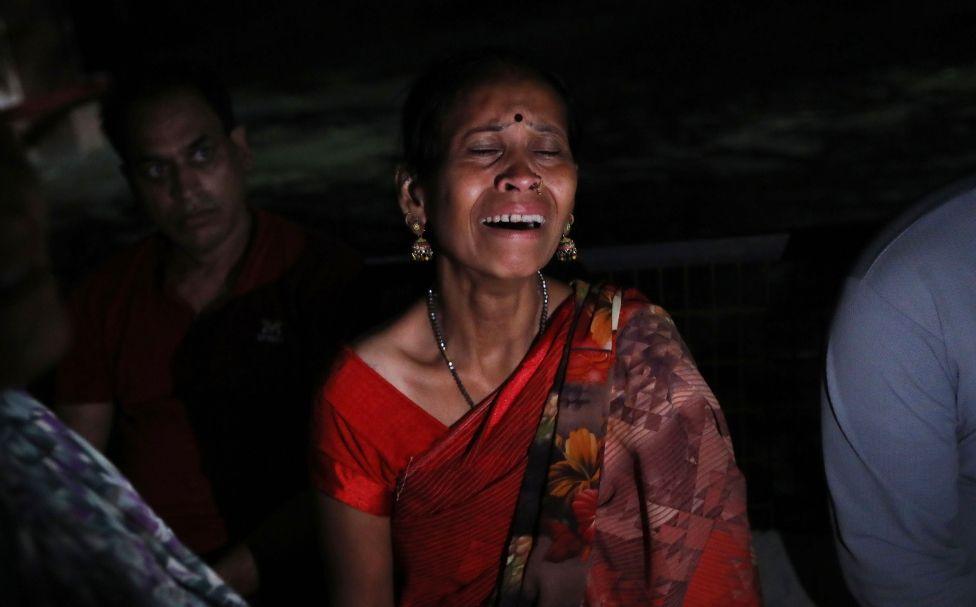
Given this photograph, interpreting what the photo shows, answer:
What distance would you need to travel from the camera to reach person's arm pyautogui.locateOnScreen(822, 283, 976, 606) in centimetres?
203

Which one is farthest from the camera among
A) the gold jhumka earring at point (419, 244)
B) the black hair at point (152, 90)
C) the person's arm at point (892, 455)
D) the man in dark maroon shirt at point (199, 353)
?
the black hair at point (152, 90)

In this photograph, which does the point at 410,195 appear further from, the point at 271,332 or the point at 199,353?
the point at 199,353

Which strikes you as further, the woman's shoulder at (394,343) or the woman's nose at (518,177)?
the woman's shoulder at (394,343)

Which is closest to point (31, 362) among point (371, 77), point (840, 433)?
point (840, 433)

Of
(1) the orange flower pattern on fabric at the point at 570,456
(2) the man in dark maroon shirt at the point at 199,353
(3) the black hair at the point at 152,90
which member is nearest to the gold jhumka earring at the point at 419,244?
(1) the orange flower pattern on fabric at the point at 570,456

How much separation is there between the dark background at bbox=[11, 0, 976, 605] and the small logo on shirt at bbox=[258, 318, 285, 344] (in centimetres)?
32

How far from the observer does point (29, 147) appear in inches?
349

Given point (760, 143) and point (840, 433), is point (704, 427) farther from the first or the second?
point (760, 143)

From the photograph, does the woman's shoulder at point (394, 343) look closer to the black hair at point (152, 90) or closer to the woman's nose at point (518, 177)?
the woman's nose at point (518, 177)

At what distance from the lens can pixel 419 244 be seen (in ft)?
7.36

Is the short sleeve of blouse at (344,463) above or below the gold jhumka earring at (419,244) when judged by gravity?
below

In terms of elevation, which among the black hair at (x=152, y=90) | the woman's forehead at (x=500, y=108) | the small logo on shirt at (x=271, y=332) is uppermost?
the black hair at (x=152, y=90)

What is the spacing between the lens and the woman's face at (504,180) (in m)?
2.10

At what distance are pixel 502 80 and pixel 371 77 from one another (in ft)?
33.0
